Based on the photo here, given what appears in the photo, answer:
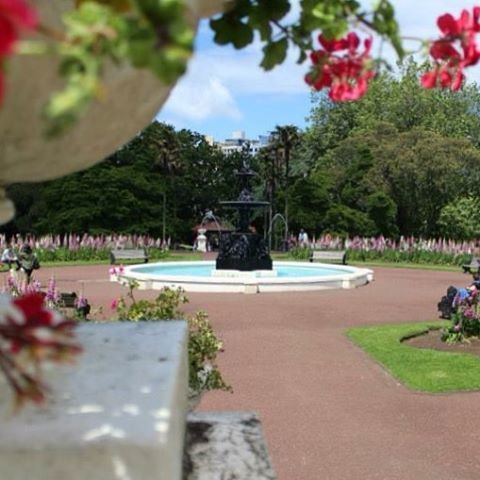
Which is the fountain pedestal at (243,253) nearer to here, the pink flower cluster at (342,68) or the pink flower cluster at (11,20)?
the pink flower cluster at (342,68)

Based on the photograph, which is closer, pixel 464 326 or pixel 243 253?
pixel 464 326

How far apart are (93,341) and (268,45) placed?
1.08 meters

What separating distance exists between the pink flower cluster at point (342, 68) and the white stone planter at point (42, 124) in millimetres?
285

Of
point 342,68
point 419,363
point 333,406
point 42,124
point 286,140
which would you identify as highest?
point 286,140

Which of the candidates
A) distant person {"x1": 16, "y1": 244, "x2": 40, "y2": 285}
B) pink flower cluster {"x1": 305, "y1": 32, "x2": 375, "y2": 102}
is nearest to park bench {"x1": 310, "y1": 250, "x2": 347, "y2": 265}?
distant person {"x1": 16, "y1": 244, "x2": 40, "y2": 285}

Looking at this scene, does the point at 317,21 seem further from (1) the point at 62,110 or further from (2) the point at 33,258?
(2) the point at 33,258

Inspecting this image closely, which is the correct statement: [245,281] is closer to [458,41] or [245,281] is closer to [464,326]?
[464,326]

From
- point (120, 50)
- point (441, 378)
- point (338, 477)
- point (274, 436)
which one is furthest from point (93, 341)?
point (441, 378)

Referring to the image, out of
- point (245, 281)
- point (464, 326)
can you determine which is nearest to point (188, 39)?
point (464, 326)

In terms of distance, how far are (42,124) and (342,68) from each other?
766 millimetres

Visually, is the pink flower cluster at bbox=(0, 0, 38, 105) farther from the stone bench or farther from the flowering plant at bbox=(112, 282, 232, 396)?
the flowering plant at bbox=(112, 282, 232, 396)

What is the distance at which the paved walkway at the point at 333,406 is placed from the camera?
251 inches

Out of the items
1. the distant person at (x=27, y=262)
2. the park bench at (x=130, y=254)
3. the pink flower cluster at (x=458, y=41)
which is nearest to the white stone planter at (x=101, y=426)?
the pink flower cluster at (x=458, y=41)

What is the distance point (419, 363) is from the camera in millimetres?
10617
